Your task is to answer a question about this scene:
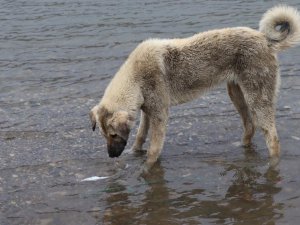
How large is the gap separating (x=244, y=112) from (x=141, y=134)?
1602mm

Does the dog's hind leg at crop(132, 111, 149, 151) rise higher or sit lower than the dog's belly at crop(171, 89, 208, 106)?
lower

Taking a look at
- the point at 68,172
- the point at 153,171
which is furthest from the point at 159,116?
the point at 68,172

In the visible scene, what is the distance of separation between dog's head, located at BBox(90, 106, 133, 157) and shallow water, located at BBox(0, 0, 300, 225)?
22.3 inches

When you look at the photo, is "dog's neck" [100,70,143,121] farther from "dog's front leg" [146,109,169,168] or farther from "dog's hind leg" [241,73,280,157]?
"dog's hind leg" [241,73,280,157]

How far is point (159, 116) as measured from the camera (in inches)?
315

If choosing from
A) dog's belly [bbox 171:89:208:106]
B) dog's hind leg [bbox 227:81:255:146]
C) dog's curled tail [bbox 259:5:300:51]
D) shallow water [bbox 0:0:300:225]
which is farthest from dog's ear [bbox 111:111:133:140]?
dog's curled tail [bbox 259:5:300:51]

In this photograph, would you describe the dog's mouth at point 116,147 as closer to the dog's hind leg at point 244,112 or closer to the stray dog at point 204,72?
the stray dog at point 204,72

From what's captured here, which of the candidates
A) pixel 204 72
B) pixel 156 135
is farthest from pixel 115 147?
pixel 204 72

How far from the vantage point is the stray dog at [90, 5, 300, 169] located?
25.4 feet

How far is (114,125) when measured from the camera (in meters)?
7.24

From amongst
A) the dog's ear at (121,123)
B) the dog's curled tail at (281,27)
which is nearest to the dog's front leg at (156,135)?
the dog's ear at (121,123)

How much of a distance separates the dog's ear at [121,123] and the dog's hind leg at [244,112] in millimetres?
1941

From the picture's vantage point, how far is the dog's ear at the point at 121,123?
723 centimetres

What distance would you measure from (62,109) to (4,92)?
1.68m
